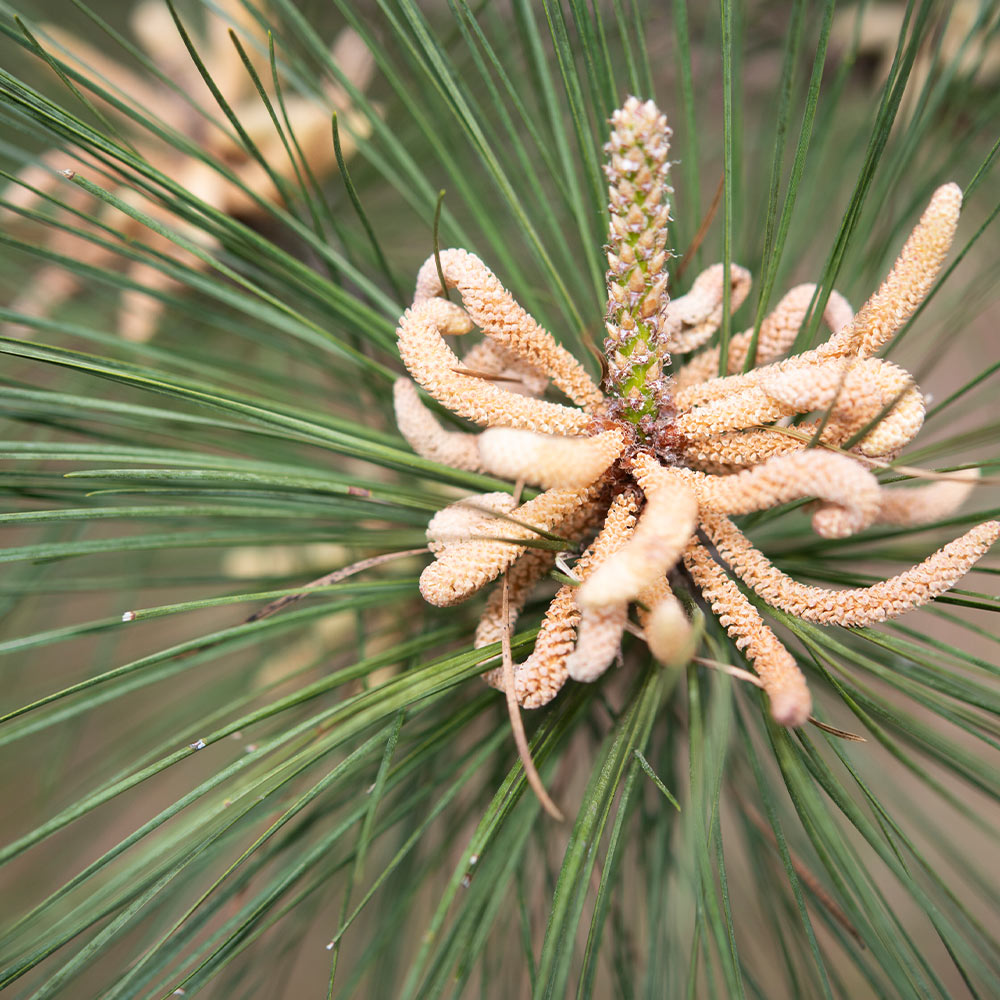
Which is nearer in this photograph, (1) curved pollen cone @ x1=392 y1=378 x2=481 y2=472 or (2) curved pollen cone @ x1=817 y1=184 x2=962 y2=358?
(2) curved pollen cone @ x1=817 y1=184 x2=962 y2=358

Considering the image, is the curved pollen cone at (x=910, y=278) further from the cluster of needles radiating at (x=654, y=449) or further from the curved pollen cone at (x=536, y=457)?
the curved pollen cone at (x=536, y=457)

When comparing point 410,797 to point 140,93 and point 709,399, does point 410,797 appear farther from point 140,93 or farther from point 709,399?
point 140,93

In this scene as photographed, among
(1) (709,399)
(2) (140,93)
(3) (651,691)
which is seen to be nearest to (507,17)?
(2) (140,93)

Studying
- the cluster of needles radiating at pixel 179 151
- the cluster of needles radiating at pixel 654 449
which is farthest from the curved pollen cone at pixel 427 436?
the cluster of needles radiating at pixel 179 151

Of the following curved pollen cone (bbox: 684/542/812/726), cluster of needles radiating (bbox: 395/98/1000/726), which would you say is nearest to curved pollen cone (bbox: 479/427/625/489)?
cluster of needles radiating (bbox: 395/98/1000/726)

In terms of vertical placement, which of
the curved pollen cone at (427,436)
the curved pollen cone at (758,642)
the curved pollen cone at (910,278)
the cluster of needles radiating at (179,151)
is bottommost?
the curved pollen cone at (758,642)

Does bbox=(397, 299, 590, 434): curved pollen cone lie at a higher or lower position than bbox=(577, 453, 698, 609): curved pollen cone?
higher

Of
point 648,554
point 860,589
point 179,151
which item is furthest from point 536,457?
point 179,151

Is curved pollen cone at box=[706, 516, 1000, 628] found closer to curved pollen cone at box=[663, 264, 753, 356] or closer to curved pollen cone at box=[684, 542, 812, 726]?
curved pollen cone at box=[684, 542, 812, 726]

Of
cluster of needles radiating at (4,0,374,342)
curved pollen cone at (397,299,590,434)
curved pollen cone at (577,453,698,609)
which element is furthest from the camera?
cluster of needles radiating at (4,0,374,342)
